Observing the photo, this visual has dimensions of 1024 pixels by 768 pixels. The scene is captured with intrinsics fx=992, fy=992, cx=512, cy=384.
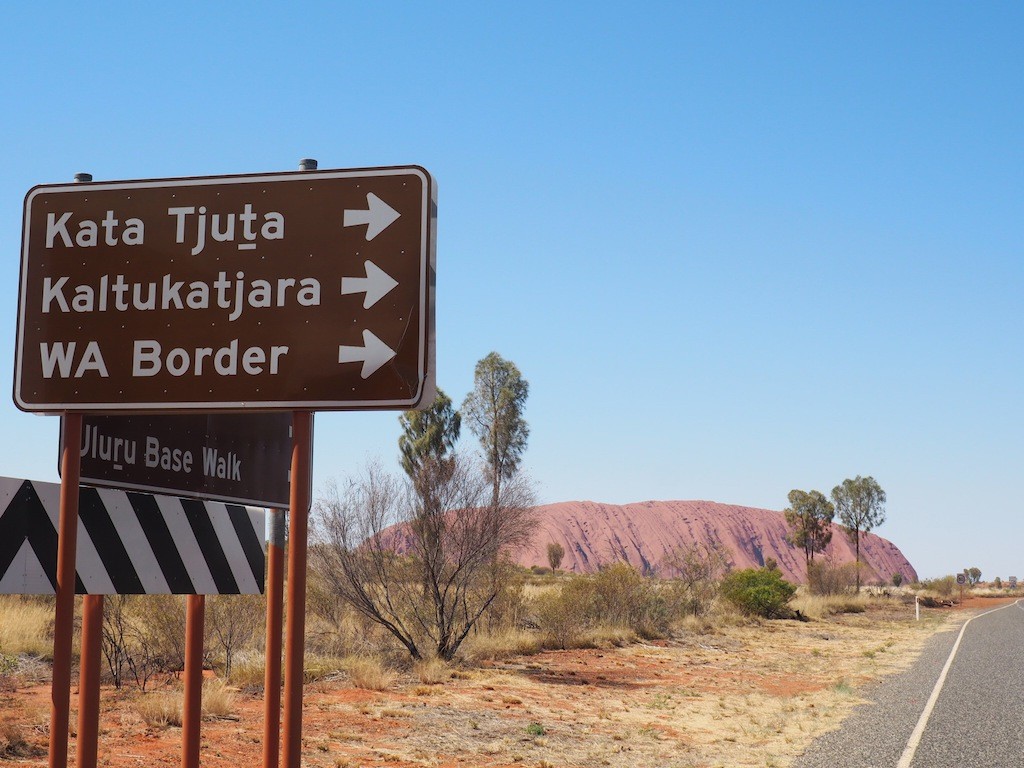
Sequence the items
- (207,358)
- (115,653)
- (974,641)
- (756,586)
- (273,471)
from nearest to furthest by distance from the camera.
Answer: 1. (207,358)
2. (273,471)
3. (115,653)
4. (974,641)
5. (756,586)

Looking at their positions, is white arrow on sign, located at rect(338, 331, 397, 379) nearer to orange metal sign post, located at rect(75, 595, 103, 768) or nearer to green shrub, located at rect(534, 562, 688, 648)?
orange metal sign post, located at rect(75, 595, 103, 768)

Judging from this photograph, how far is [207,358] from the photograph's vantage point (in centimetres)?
360

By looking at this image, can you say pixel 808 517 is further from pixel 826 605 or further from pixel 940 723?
pixel 940 723

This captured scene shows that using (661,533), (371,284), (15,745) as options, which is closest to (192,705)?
(371,284)

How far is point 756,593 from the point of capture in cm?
3953

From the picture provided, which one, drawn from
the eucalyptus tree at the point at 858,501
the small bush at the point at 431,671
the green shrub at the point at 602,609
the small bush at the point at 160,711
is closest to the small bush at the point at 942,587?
the eucalyptus tree at the point at 858,501

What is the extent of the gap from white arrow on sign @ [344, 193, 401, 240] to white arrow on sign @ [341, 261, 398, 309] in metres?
0.13

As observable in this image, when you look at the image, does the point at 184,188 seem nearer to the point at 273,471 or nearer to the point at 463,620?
the point at 273,471

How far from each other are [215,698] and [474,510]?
884cm

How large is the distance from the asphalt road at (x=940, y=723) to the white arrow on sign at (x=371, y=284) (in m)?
8.99

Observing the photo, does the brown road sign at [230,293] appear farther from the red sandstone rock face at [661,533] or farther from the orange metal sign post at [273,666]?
the red sandstone rock face at [661,533]

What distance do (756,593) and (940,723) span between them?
26.9 m

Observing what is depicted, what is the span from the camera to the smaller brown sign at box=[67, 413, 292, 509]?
3924mm

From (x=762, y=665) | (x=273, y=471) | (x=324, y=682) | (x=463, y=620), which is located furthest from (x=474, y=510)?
(x=273, y=471)
